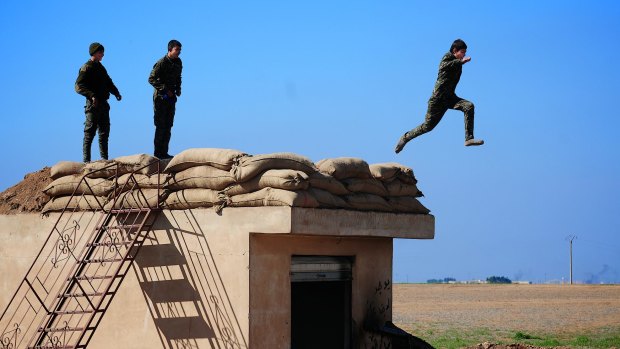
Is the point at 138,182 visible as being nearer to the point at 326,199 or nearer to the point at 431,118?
the point at 326,199

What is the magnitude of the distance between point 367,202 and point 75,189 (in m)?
3.89

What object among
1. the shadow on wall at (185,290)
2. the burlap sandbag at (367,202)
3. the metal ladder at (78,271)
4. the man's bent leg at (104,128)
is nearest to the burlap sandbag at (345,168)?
the burlap sandbag at (367,202)

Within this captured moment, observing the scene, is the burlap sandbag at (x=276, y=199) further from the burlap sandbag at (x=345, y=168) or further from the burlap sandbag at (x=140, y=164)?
the burlap sandbag at (x=140, y=164)

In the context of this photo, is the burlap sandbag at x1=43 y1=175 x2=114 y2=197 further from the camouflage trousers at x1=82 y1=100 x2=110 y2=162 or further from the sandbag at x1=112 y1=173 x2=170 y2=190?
the camouflage trousers at x1=82 y1=100 x2=110 y2=162

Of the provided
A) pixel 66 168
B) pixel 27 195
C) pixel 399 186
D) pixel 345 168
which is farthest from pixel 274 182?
pixel 27 195

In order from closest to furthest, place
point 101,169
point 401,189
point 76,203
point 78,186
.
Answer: point 78,186 → point 101,169 → point 401,189 → point 76,203

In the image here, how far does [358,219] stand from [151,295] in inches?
112

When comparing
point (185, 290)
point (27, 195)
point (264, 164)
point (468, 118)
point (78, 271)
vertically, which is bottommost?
point (185, 290)

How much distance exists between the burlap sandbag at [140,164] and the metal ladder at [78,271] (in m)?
0.17

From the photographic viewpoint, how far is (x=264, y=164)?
477 inches

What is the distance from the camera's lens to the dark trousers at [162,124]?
585 inches

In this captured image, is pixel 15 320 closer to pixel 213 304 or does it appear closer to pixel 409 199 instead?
pixel 213 304

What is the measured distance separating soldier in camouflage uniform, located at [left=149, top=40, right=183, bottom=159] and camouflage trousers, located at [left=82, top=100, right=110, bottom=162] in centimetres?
87

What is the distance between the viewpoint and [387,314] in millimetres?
14180
